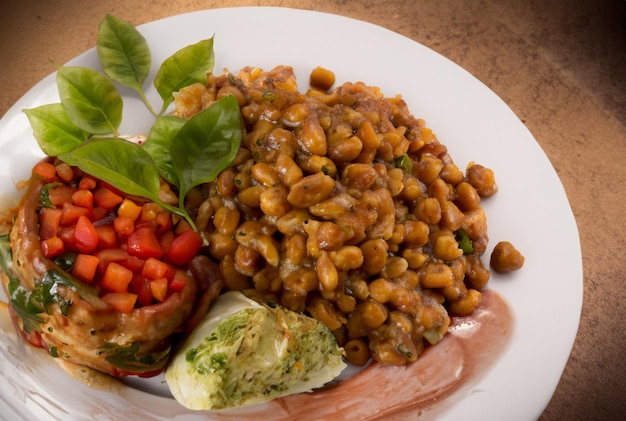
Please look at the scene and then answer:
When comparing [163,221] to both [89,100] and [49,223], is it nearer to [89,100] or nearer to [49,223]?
[49,223]

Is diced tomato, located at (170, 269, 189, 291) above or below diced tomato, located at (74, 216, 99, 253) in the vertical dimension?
below

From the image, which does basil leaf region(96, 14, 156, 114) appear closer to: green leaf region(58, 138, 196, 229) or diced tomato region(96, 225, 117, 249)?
green leaf region(58, 138, 196, 229)

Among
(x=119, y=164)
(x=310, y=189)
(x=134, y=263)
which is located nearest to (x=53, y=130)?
(x=119, y=164)

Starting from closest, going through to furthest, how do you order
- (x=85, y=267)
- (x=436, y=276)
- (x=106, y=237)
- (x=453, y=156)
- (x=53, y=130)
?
1. (x=85, y=267)
2. (x=106, y=237)
3. (x=436, y=276)
4. (x=53, y=130)
5. (x=453, y=156)

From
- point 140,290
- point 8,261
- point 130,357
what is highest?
point 140,290

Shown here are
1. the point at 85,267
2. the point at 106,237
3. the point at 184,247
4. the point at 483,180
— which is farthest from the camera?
the point at 483,180

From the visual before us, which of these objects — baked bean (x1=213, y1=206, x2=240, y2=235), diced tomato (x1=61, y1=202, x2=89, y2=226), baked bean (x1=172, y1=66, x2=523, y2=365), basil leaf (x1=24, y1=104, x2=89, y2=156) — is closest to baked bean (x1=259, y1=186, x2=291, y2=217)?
baked bean (x1=172, y1=66, x2=523, y2=365)
